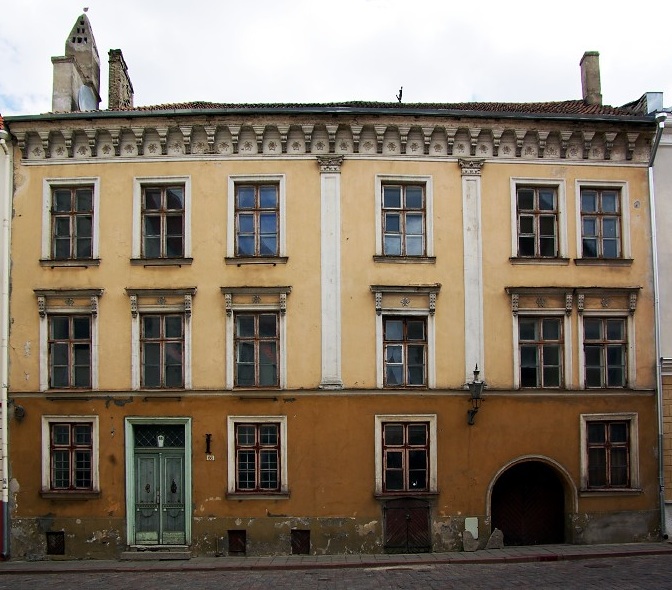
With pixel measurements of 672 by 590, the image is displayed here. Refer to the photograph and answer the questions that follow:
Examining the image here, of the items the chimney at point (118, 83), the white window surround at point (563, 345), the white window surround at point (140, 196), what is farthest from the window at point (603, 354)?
the chimney at point (118, 83)

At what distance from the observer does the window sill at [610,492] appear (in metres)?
17.3

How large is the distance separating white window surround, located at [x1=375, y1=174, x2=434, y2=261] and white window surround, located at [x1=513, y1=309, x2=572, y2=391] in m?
2.61

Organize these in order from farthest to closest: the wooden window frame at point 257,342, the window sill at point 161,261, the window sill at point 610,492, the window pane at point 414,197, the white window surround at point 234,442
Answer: the window pane at point 414,197
the window sill at point 161,261
the wooden window frame at point 257,342
the window sill at point 610,492
the white window surround at point 234,442

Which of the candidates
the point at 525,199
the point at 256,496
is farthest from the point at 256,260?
the point at 525,199

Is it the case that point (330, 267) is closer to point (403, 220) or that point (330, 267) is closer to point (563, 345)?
point (403, 220)

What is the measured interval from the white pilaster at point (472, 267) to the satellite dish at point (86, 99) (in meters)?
9.75

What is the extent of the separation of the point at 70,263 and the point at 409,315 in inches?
311

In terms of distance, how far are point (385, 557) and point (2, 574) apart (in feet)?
26.1

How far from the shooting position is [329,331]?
57.1 ft

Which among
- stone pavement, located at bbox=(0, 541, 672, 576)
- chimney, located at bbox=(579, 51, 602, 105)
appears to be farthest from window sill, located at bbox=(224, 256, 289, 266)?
chimney, located at bbox=(579, 51, 602, 105)

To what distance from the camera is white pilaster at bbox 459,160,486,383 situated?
17.5 meters

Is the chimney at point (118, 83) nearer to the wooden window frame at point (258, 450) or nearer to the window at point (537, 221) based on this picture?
the wooden window frame at point (258, 450)

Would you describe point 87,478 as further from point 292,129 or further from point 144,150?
point 292,129

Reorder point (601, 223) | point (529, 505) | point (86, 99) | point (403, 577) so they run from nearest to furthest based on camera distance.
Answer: point (403, 577), point (529, 505), point (601, 223), point (86, 99)
